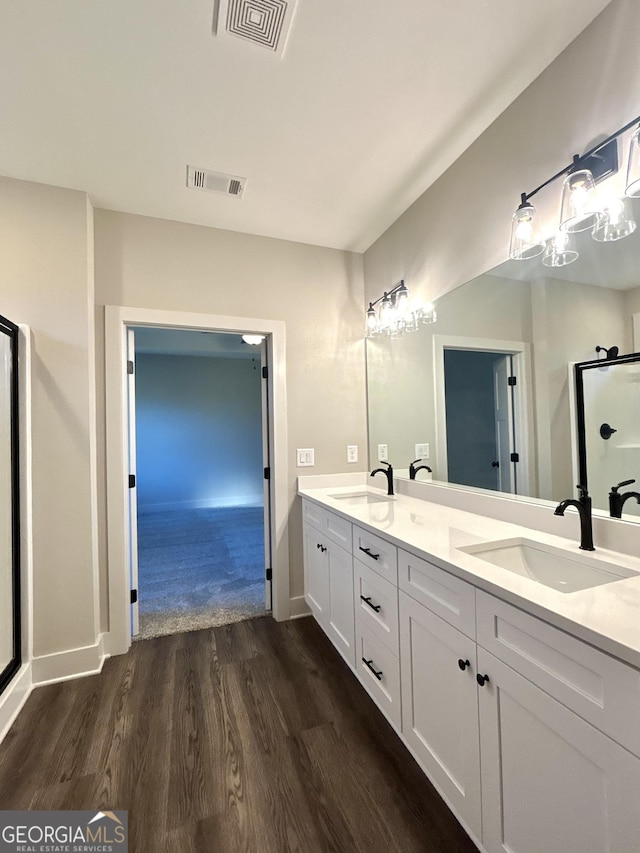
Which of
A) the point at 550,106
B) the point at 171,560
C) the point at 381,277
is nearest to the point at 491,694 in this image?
the point at 550,106

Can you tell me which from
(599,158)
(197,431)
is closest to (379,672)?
(599,158)

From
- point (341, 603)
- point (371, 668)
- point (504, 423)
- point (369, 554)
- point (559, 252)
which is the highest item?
point (559, 252)

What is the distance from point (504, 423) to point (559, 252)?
0.75 m

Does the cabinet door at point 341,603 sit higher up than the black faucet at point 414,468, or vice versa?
the black faucet at point 414,468

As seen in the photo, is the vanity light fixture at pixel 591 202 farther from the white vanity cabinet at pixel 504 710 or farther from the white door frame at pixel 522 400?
the white vanity cabinet at pixel 504 710

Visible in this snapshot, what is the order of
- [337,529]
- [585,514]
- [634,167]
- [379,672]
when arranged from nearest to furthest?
[634,167] < [585,514] < [379,672] < [337,529]

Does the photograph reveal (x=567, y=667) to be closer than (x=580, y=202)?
Yes

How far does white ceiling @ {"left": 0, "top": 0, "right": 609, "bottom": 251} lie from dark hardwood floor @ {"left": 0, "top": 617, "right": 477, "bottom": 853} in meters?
2.69

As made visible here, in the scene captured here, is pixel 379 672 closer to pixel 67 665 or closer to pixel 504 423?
pixel 504 423

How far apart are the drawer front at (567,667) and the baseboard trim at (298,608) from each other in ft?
5.89

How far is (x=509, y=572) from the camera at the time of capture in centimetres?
102

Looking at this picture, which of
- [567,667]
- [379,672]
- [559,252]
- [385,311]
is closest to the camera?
[567,667]

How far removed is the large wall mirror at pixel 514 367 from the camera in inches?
50.8

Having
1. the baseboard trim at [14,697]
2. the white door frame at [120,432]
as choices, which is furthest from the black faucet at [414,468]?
the baseboard trim at [14,697]
